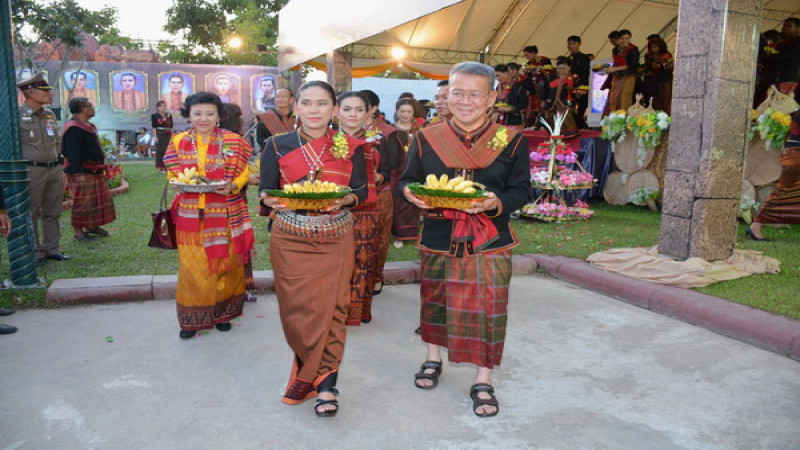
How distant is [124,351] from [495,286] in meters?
2.60

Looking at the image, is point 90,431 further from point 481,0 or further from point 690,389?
point 481,0

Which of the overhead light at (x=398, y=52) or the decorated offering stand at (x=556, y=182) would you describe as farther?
the overhead light at (x=398, y=52)

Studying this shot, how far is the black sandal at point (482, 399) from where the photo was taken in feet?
10.1

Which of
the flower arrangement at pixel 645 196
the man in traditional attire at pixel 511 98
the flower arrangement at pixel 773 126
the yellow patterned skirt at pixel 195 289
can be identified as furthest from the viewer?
the man in traditional attire at pixel 511 98

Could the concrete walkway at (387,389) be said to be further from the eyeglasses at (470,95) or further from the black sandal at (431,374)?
the eyeglasses at (470,95)

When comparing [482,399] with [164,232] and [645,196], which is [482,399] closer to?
[164,232]

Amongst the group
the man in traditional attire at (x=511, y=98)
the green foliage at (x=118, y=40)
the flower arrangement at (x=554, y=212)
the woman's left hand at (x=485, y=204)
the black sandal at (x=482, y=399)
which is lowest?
→ the black sandal at (x=482, y=399)

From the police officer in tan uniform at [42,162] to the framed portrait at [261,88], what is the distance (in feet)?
72.7

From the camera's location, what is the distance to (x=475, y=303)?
10.3ft

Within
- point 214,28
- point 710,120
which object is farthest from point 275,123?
point 214,28

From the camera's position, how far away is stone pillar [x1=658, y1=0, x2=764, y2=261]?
5379 mm

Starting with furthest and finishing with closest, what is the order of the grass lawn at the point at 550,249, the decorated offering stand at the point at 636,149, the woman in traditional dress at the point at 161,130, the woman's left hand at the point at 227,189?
the woman in traditional dress at the point at 161,130 → the decorated offering stand at the point at 636,149 → the grass lawn at the point at 550,249 → the woman's left hand at the point at 227,189

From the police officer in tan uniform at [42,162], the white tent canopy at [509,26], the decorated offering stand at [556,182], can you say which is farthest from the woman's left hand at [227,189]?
the white tent canopy at [509,26]

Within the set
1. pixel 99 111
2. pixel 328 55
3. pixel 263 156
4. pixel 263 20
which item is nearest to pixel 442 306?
pixel 263 156
